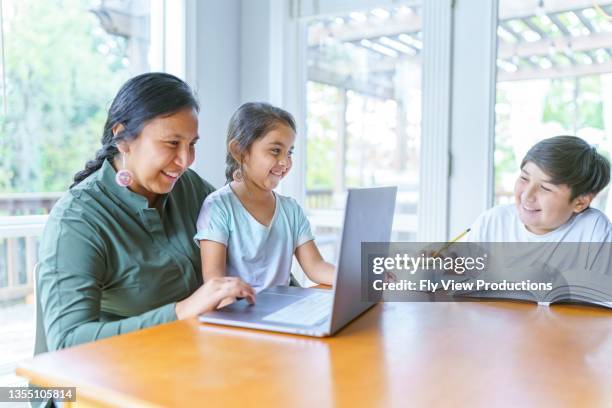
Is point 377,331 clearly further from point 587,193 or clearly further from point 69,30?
point 69,30

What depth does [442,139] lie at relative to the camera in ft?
8.53

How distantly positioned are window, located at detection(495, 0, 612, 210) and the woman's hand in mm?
1724

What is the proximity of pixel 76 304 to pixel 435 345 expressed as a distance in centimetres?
71

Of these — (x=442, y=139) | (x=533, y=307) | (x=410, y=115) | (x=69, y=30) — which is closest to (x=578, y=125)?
(x=442, y=139)

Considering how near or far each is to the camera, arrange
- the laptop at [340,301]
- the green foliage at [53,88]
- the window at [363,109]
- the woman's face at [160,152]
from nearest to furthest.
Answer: the laptop at [340,301] < the woman's face at [160,152] < the green foliage at [53,88] < the window at [363,109]

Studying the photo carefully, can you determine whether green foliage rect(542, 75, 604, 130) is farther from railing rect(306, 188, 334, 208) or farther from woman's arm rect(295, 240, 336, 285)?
woman's arm rect(295, 240, 336, 285)

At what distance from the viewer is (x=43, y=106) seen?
2553 millimetres

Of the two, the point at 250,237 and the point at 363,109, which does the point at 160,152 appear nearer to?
the point at 250,237

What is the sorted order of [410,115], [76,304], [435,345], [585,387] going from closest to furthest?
[585,387]
[435,345]
[76,304]
[410,115]

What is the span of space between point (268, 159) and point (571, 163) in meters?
0.91

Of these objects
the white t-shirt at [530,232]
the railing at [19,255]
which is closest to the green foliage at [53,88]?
the railing at [19,255]

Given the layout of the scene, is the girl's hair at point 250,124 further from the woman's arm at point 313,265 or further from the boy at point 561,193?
the boy at point 561,193

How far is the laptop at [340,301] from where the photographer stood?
3.32 ft

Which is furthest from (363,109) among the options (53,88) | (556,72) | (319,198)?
(53,88)
